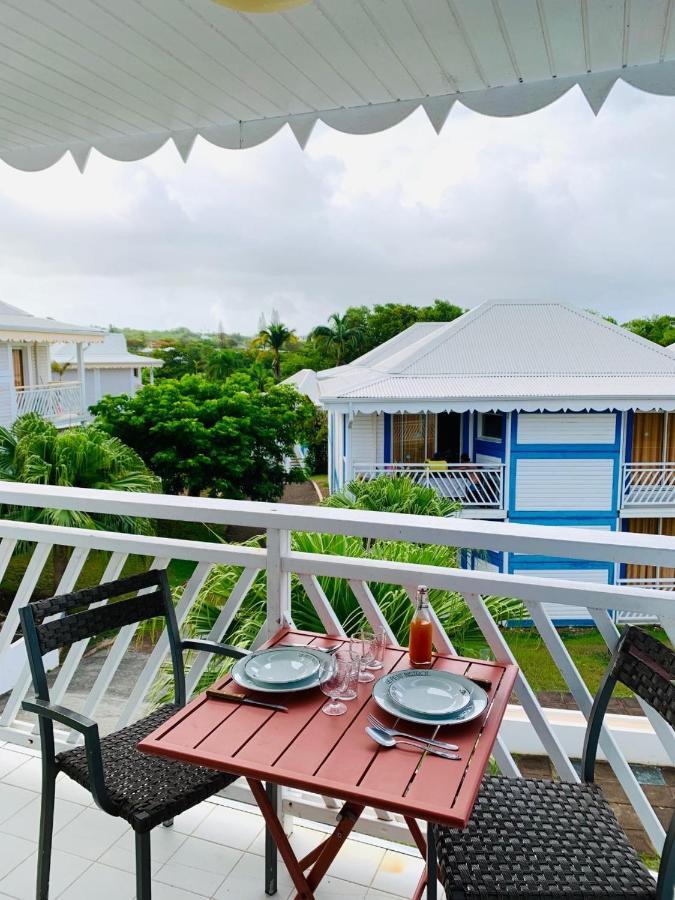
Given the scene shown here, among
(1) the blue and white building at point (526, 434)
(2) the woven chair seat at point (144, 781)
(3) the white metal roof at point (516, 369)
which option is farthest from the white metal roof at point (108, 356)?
(2) the woven chair seat at point (144, 781)

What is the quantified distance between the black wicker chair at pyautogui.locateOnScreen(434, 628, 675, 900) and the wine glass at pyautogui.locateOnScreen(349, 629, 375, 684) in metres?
0.32

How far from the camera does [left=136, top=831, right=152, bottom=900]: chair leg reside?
4.75ft

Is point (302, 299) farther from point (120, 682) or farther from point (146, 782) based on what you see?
point (146, 782)

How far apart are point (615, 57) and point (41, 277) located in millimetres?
42317

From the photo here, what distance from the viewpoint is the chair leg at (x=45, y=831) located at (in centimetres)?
163

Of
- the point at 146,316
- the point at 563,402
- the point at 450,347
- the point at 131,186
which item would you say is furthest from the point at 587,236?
the point at 146,316

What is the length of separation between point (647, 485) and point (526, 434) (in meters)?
2.86

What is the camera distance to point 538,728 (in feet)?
5.80

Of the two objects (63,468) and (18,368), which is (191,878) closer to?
(63,468)

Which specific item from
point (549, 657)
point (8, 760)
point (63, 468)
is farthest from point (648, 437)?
point (8, 760)

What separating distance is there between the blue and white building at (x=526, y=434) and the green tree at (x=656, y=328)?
434 cm

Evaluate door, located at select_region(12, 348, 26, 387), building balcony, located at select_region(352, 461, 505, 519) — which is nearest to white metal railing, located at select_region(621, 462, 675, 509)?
building balcony, located at select_region(352, 461, 505, 519)

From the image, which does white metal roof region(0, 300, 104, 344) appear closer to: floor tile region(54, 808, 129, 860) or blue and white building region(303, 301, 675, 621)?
blue and white building region(303, 301, 675, 621)

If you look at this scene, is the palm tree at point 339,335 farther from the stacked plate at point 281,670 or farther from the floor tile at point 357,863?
the stacked plate at point 281,670
